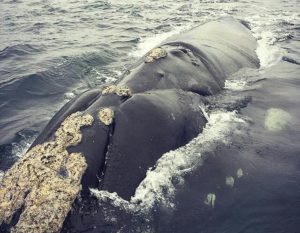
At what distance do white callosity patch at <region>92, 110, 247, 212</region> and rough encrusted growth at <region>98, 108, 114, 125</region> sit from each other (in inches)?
38.9

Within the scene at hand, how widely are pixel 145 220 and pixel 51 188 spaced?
135 centimetres

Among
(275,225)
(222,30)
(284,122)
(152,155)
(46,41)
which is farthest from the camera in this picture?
(46,41)

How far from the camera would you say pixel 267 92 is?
938cm

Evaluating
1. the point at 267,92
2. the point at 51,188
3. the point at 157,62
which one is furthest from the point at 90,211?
the point at 267,92

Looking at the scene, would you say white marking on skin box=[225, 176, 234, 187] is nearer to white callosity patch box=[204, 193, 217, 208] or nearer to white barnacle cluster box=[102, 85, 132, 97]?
white callosity patch box=[204, 193, 217, 208]

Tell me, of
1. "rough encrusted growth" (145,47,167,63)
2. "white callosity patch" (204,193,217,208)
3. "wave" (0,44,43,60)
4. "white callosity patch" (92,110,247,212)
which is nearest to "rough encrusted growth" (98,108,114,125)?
"white callosity patch" (92,110,247,212)

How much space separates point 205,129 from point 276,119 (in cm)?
156

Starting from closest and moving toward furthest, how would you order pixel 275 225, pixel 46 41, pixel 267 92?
1. pixel 275 225
2. pixel 267 92
3. pixel 46 41

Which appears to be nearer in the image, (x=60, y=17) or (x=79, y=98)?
(x=79, y=98)

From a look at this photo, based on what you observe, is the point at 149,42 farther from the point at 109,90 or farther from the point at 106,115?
the point at 106,115

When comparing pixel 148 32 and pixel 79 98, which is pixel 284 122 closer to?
pixel 79 98

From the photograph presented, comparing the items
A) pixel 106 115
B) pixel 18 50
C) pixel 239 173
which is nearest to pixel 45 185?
pixel 106 115

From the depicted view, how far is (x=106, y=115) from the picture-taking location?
6.58 meters

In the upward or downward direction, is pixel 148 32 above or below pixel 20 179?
below
